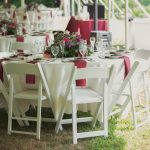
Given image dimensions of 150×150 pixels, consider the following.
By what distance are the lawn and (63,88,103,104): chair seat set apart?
416mm

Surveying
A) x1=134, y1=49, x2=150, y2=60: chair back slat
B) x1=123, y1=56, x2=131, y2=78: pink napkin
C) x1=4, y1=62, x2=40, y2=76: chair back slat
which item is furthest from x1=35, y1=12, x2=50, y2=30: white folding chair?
x1=4, y1=62, x2=40, y2=76: chair back slat

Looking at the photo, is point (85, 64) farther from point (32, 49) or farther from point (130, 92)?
point (32, 49)

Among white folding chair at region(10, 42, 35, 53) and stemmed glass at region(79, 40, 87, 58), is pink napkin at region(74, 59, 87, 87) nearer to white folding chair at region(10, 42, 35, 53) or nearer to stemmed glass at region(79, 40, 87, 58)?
stemmed glass at region(79, 40, 87, 58)

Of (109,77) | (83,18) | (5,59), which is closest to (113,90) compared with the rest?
(109,77)

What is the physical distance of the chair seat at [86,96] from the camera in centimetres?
448

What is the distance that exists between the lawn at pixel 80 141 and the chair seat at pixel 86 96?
416mm

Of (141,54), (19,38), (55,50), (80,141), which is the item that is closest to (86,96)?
(80,141)

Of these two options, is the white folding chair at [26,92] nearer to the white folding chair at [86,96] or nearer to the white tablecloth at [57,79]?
the white tablecloth at [57,79]

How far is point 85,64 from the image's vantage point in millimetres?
4668

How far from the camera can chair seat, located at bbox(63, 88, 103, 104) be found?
177 inches

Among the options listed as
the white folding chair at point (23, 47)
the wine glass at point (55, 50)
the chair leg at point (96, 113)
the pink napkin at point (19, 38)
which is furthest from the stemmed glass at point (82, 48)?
the pink napkin at point (19, 38)

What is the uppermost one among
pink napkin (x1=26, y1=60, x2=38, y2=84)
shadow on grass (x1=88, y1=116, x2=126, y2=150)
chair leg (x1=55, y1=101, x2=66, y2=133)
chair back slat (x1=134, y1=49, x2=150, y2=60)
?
chair back slat (x1=134, y1=49, x2=150, y2=60)

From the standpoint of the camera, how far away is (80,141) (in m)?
4.62

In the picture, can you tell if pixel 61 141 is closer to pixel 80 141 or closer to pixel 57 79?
pixel 80 141
